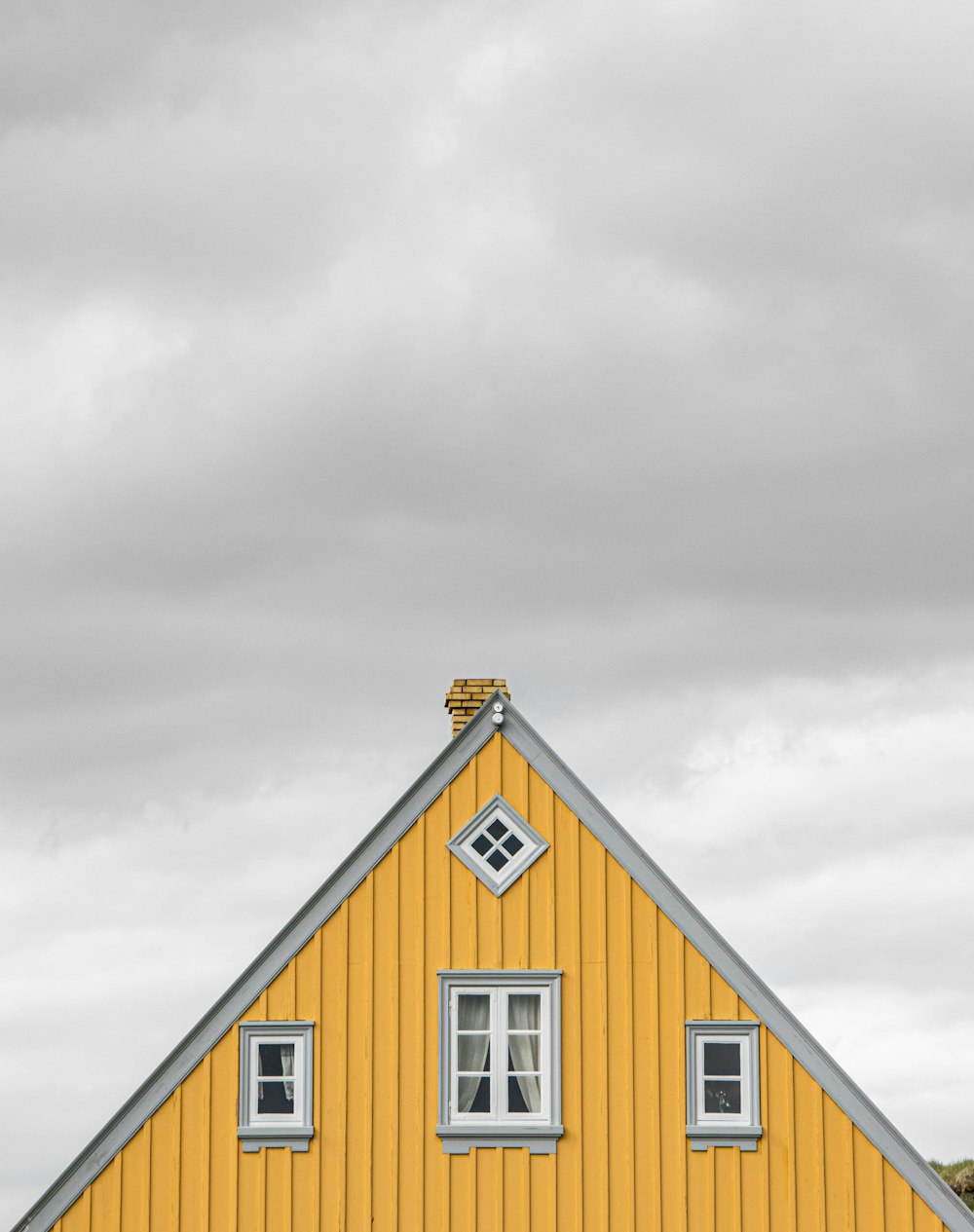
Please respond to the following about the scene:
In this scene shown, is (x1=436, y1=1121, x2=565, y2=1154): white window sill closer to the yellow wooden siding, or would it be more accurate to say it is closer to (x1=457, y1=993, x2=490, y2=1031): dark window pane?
the yellow wooden siding

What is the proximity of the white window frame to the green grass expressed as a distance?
2053 cm

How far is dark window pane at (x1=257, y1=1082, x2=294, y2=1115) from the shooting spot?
82.7 ft

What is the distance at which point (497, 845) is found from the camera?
25.7 m

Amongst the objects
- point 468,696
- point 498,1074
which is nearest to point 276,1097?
point 498,1074

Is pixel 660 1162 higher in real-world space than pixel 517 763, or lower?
lower

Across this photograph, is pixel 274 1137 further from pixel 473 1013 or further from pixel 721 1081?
pixel 721 1081

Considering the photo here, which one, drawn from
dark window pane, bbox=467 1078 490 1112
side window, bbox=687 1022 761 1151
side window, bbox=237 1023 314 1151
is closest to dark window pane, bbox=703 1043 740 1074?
side window, bbox=687 1022 761 1151

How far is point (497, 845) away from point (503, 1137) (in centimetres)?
394

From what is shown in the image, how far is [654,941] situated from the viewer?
83.2 feet

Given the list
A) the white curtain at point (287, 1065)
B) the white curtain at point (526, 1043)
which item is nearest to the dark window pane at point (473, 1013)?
the white curtain at point (526, 1043)

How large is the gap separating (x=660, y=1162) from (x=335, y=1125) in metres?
4.45

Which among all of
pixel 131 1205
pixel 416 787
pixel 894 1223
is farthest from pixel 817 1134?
pixel 131 1205

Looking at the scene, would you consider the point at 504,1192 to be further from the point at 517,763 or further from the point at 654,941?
the point at 517,763

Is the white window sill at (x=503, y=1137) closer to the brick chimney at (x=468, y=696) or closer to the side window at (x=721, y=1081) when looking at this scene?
the side window at (x=721, y=1081)
